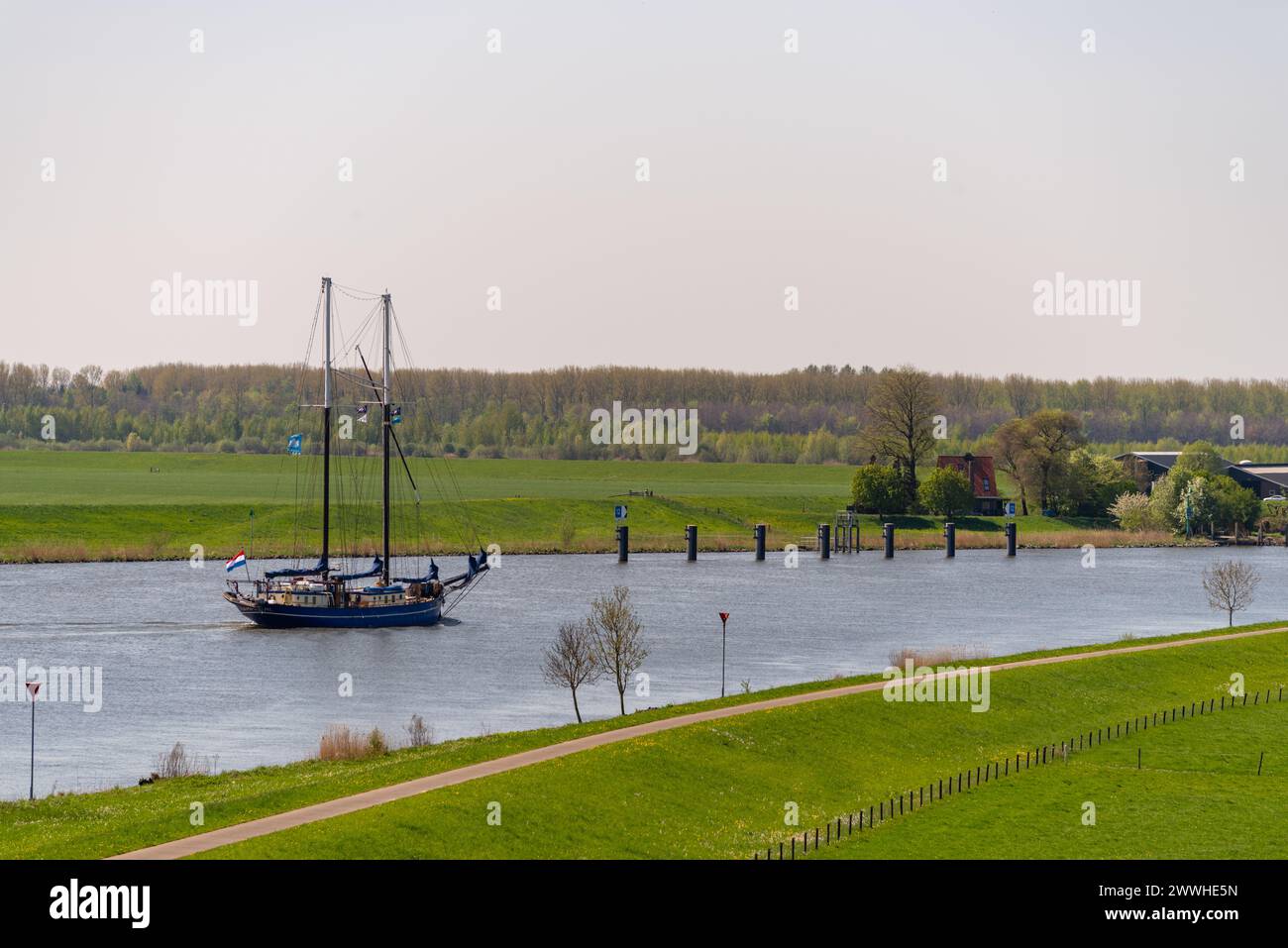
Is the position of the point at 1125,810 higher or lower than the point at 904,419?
Answer: lower

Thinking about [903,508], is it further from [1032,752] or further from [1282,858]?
[1282,858]

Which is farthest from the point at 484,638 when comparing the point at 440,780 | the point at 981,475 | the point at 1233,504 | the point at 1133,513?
the point at 1233,504

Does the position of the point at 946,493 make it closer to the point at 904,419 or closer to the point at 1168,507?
the point at 904,419

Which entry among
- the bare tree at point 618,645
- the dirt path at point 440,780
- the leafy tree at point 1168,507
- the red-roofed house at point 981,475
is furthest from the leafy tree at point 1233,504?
the bare tree at point 618,645

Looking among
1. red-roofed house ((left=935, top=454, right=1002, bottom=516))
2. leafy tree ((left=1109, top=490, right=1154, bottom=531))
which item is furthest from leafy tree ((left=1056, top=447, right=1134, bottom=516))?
red-roofed house ((left=935, top=454, right=1002, bottom=516))

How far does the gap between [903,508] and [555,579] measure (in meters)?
60.3

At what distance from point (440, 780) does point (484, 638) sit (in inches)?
1719

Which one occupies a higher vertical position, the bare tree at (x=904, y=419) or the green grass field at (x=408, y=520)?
the bare tree at (x=904, y=419)

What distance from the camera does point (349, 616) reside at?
97.2 m

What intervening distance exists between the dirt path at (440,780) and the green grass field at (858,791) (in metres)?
0.82

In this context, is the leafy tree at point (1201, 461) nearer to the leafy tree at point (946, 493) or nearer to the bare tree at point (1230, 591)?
the leafy tree at point (946, 493)

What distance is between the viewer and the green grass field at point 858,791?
136ft

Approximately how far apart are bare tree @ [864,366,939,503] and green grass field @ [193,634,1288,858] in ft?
355
